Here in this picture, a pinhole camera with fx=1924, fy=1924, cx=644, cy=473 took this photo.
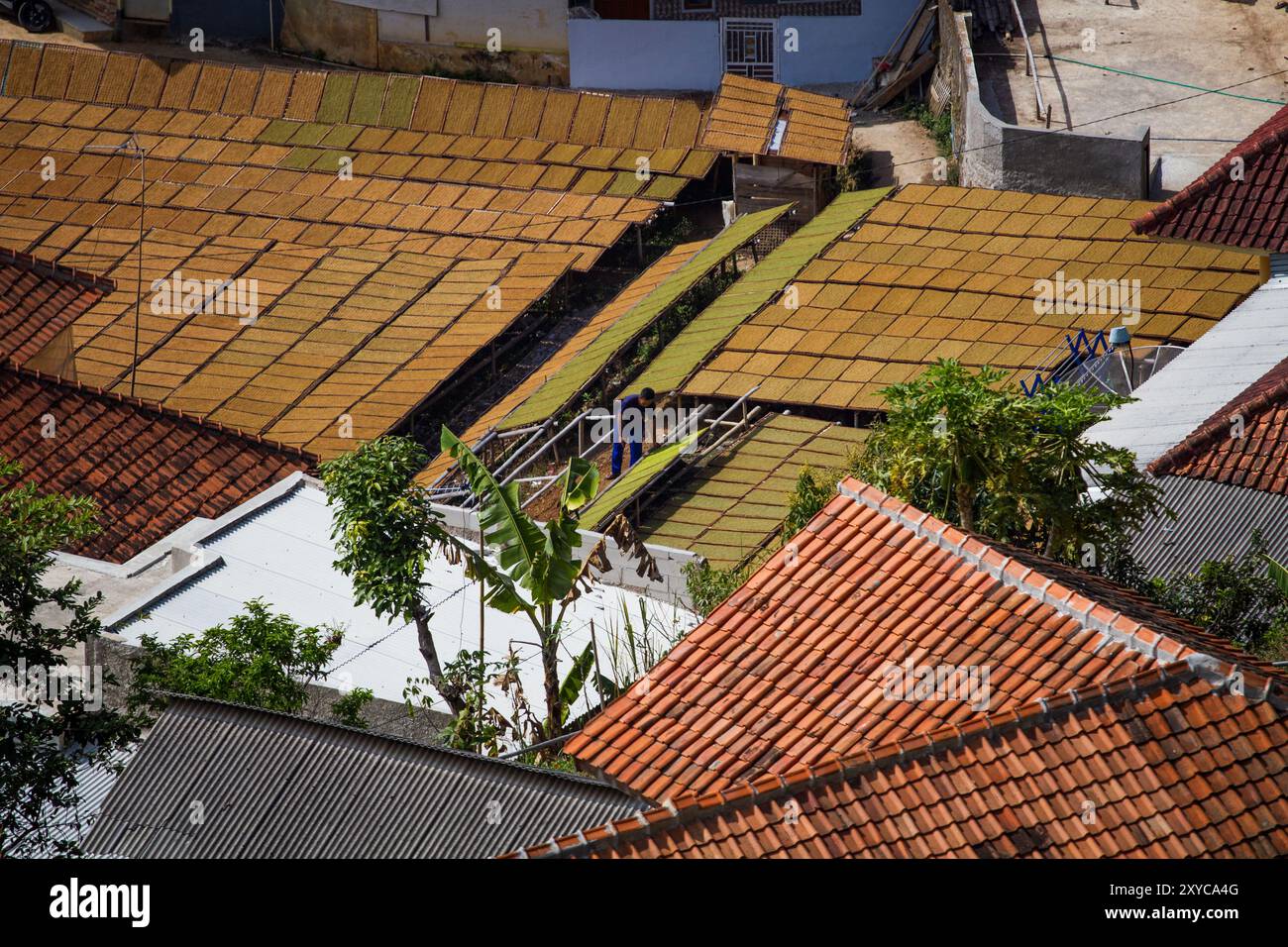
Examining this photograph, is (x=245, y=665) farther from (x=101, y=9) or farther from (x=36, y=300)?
(x=101, y=9)

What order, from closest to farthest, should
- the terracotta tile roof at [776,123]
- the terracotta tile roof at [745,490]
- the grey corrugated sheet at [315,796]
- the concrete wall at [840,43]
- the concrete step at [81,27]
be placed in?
the grey corrugated sheet at [315,796] < the terracotta tile roof at [745,490] < the terracotta tile roof at [776,123] < the concrete wall at [840,43] < the concrete step at [81,27]

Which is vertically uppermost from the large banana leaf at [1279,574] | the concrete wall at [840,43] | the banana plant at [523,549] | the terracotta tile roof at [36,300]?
the concrete wall at [840,43]

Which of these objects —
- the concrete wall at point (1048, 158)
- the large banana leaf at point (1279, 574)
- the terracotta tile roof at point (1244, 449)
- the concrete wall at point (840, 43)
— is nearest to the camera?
the large banana leaf at point (1279, 574)

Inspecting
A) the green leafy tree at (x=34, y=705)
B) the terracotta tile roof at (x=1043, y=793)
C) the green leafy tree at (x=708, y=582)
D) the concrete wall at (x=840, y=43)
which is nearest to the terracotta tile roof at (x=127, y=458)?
the green leafy tree at (x=708, y=582)

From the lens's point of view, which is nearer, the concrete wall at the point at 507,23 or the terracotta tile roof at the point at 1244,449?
the terracotta tile roof at the point at 1244,449

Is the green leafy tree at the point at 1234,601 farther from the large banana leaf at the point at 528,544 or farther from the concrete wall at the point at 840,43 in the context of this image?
the concrete wall at the point at 840,43
